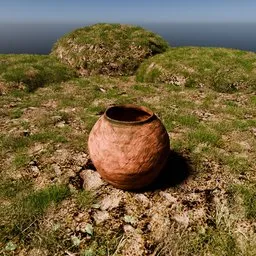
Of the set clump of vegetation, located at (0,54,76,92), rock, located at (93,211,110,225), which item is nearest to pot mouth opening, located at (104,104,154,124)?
rock, located at (93,211,110,225)

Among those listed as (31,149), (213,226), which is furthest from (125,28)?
(213,226)

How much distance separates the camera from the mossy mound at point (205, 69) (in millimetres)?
17688

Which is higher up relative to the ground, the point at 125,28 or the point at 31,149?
the point at 125,28

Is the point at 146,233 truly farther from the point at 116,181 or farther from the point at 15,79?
the point at 15,79

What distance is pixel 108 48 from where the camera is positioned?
22281mm

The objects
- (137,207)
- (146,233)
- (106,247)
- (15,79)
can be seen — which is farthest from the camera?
(15,79)

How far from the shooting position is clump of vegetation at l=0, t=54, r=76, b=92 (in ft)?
57.6

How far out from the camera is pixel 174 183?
7.94 metres

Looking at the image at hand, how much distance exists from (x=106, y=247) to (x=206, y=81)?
14.0 metres

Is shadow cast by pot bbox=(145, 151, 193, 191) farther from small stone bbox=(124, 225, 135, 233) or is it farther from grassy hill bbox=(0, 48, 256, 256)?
small stone bbox=(124, 225, 135, 233)

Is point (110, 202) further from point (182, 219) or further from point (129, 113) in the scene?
point (129, 113)

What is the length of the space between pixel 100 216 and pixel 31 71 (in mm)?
14098

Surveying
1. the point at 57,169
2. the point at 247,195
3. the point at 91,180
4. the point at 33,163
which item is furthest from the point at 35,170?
the point at 247,195

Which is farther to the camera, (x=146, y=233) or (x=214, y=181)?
(x=214, y=181)
